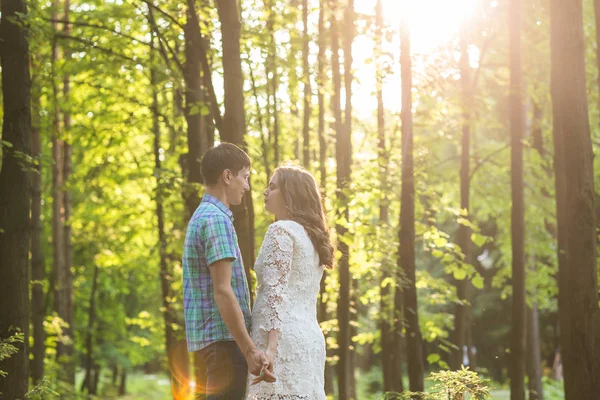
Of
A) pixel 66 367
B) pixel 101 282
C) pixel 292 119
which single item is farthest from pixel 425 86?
pixel 101 282

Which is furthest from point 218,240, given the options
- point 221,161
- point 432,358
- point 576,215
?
point 432,358

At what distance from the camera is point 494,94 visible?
20266mm

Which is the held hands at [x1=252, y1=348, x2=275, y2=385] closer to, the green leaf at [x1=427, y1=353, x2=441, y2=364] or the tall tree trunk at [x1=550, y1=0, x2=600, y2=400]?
the tall tree trunk at [x1=550, y1=0, x2=600, y2=400]

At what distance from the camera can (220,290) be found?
4250 millimetres

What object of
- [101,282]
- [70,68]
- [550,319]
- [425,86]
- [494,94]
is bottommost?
[550,319]

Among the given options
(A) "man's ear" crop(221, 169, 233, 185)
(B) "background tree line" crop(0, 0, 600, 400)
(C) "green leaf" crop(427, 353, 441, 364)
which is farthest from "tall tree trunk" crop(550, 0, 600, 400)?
(A) "man's ear" crop(221, 169, 233, 185)

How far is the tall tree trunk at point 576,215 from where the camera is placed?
7836 millimetres

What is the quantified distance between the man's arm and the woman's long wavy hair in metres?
0.55

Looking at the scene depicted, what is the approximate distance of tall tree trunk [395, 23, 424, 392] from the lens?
9.20 metres

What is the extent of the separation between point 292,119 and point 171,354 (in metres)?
6.78

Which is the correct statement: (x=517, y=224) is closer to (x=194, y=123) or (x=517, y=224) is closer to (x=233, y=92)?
(x=194, y=123)

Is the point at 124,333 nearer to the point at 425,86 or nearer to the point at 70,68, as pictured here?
the point at 70,68

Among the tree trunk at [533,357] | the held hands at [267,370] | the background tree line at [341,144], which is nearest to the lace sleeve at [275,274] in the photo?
the held hands at [267,370]

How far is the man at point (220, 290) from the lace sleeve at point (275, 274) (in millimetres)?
168
